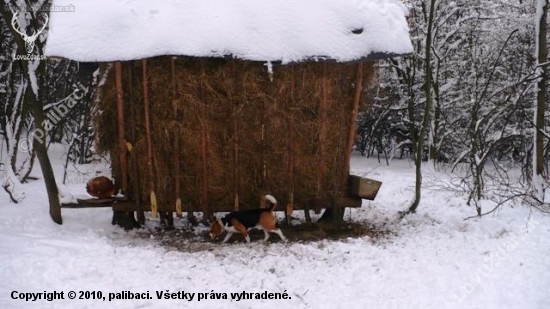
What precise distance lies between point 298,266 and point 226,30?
11.4 ft

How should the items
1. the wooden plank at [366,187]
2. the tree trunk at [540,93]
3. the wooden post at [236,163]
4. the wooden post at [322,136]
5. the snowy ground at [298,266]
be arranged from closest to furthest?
the snowy ground at [298,266]
the wooden post at [236,163]
the wooden post at [322,136]
the wooden plank at [366,187]
the tree trunk at [540,93]

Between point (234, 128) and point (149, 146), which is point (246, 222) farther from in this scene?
point (149, 146)

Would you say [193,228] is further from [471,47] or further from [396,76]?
[471,47]

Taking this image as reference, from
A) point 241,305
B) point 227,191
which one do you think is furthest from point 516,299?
point 227,191

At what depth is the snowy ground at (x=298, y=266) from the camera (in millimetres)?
5152

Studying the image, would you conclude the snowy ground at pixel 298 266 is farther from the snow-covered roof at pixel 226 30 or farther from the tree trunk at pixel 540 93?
the snow-covered roof at pixel 226 30

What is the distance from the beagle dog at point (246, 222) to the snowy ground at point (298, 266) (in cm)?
26

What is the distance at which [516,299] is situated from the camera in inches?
206

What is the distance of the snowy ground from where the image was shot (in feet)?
16.9

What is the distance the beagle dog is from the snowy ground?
26 centimetres

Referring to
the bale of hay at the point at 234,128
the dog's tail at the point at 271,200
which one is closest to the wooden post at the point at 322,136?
the bale of hay at the point at 234,128

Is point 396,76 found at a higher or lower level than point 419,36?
lower

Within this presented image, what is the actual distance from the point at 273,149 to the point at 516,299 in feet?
12.9

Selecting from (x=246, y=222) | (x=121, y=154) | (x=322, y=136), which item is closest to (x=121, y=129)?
(x=121, y=154)
